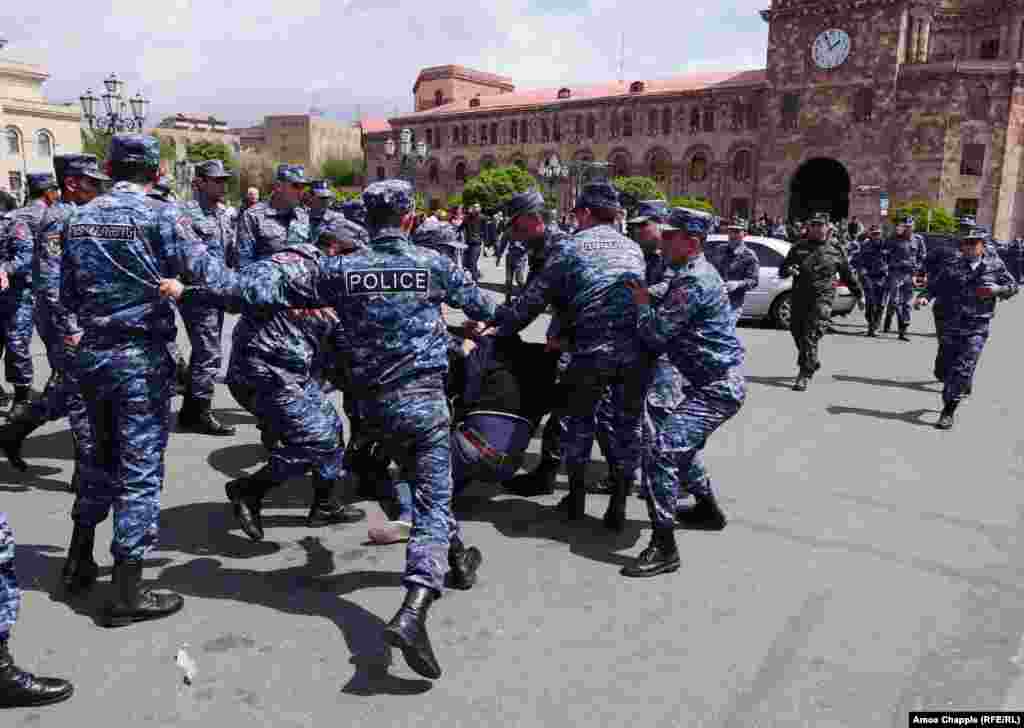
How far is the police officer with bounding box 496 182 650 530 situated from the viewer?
4.50 metres

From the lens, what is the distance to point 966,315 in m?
7.61

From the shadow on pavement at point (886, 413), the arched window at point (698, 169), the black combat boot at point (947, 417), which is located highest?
the arched window at point (698, 169)

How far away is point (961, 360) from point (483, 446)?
210 inches

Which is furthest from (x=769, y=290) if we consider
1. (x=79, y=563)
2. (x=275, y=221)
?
(x=79, y=563)

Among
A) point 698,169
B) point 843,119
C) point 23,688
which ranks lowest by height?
point 23,688

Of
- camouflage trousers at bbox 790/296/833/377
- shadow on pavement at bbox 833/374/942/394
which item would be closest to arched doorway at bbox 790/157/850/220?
shadow on pavement at bbox 833/374/942/394

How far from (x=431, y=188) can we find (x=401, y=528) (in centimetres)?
6709

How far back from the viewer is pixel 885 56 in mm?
42438

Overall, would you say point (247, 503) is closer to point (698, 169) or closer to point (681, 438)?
point (681, 438)

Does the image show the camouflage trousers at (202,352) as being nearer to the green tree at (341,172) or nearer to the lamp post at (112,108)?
the lamp post at (112,108)

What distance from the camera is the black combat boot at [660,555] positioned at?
4164mm

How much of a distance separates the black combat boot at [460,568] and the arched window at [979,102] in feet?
153

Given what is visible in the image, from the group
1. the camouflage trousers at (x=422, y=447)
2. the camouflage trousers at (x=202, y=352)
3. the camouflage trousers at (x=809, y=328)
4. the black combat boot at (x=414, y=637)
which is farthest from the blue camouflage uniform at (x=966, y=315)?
the camouflage trousers at (x=202, y=352)

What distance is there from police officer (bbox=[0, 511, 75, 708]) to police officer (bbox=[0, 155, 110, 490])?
2.11 metres
